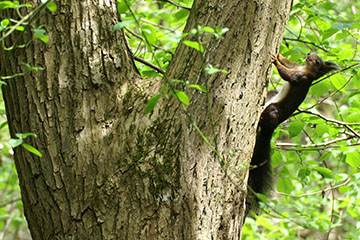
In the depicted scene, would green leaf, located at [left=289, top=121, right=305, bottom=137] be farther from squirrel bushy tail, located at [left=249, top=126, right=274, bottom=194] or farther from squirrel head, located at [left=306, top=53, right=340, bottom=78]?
squirrel head, located at [left=306, top=53, right=340, bottom=78]

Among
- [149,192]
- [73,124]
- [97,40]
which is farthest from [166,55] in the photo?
[149,192]

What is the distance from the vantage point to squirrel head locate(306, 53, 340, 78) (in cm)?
319

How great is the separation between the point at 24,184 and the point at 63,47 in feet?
2.20

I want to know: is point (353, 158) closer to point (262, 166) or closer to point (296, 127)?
point (296, 127)

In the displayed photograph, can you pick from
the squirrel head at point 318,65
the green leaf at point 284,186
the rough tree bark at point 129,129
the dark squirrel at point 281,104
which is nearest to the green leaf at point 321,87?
the dark squirrel at point 281,104

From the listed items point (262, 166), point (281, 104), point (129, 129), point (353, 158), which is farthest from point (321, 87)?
point (129, 129)

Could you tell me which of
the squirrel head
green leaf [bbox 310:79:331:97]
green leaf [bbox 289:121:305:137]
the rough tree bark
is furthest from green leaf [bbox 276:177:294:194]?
the rough tree bark

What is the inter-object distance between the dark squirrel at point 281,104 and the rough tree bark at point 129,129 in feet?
2.62

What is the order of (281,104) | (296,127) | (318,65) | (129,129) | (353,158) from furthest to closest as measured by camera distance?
1. (318,65)
2. (281,104)
3. (296,127)
4. (353,158)
5. (129,129)

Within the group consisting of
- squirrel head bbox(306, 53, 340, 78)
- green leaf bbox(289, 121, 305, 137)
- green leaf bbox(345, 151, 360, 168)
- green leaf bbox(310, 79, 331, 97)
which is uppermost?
squirrel head bbox(306, 53, 340, 78)

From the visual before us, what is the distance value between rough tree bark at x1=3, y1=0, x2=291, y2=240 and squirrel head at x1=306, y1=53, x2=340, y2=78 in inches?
49.8

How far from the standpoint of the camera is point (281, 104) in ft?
10.0

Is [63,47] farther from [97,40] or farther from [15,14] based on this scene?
[15,14]

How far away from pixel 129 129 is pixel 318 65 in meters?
1.93
